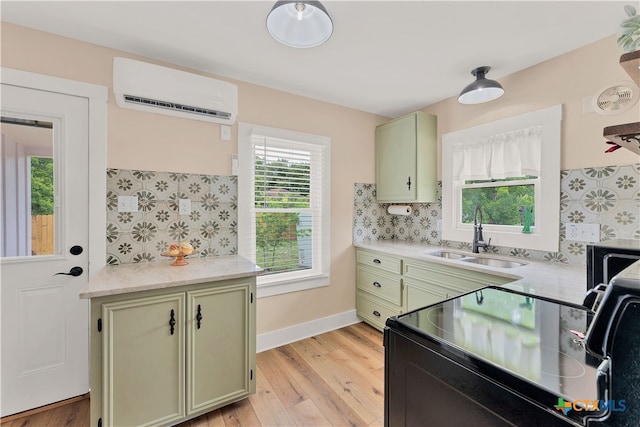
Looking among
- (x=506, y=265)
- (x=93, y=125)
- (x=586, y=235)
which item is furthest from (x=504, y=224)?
(x=93, y=125)

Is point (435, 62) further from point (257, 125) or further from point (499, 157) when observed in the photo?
point (257, 125)

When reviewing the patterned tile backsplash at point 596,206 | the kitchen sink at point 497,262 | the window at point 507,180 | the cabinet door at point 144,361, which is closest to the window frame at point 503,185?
the window at point 507,180

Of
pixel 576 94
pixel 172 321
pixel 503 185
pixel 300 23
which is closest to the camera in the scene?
pixel 300 23

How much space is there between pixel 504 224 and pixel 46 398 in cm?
362

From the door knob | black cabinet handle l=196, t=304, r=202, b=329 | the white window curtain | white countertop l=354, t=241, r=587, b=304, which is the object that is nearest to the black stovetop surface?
white countertop l=354, t=241, r=587, b=304

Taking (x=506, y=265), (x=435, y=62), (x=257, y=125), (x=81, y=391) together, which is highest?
(x=435, y=62)

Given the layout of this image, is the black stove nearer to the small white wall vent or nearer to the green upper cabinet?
the small white wall vent

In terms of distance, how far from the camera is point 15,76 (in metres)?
1.67

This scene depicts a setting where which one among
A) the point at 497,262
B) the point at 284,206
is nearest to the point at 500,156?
the point at 497,262

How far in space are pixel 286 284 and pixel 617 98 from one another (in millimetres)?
2441

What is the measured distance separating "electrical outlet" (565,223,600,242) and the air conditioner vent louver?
8.89ft

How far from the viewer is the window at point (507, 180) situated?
6.89 feet

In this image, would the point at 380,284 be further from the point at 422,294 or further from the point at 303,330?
the point at 303,330

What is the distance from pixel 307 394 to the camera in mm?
1928
